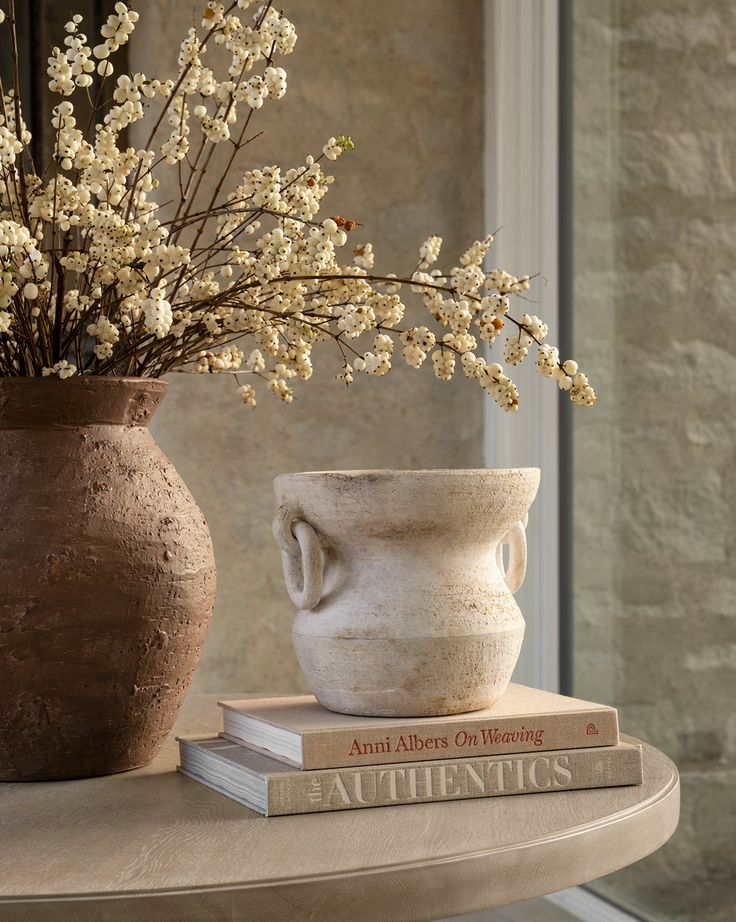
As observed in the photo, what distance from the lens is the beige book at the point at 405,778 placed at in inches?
33.0

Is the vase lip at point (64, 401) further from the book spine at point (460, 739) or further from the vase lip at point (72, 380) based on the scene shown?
the book spine at point (460, 739)

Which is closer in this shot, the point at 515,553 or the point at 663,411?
the point at 515,553

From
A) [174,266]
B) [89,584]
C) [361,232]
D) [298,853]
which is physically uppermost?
[361,232]

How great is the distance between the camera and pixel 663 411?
6.66 ft

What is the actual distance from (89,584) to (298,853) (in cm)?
29

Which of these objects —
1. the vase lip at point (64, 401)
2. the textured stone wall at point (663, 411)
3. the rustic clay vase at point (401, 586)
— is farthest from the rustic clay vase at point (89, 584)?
the textured stone wall at point (663, 411)

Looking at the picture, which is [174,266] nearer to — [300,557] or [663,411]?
[300,557]

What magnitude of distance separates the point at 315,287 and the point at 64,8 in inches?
60.6

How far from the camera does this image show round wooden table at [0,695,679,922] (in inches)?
26.9

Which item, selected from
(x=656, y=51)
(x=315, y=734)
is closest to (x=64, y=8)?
(x=656, y=51)

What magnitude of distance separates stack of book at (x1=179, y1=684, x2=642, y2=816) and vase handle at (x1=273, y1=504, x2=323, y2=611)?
0.09 meters

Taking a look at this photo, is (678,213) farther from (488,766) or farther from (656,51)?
(488,766)

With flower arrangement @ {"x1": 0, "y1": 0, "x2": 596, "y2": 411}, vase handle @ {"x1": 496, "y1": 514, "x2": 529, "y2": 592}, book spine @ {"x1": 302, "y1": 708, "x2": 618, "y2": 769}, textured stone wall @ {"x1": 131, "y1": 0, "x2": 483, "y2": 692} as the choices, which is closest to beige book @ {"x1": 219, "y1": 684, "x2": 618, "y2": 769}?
book spine @ {"x1": 302, "y1": 708, "x2": 618, "y2": 769}

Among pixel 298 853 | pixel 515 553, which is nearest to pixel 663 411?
pixel 515 553
